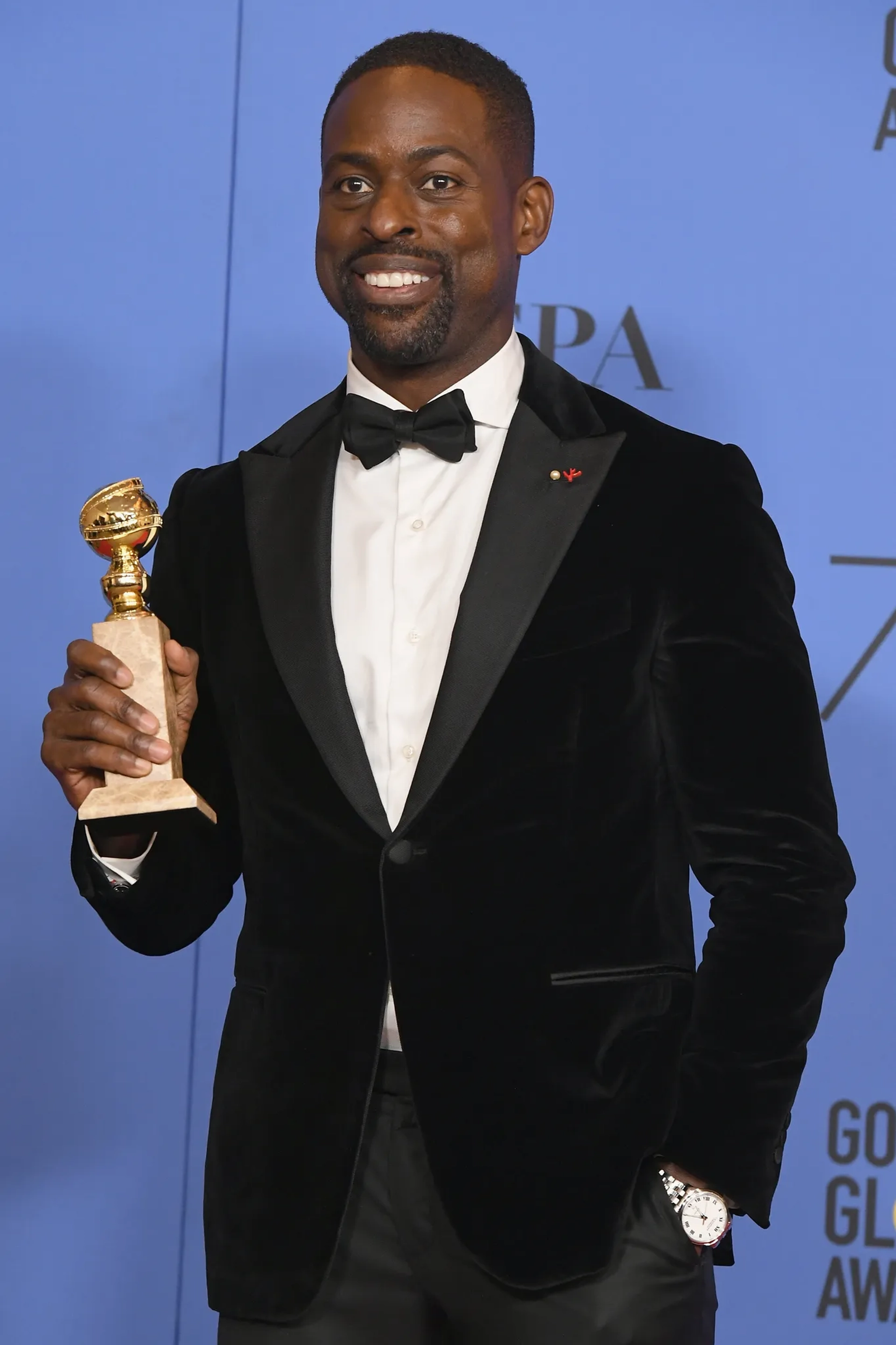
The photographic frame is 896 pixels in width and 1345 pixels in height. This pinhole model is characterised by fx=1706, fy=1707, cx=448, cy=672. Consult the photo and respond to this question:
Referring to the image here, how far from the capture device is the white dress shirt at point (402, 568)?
1678mm

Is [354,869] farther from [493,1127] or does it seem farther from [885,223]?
[885,223]

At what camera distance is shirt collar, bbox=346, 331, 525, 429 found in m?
1.84

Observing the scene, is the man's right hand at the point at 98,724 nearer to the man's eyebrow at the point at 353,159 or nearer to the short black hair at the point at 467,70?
the man's eyebrow at the point at 353,159

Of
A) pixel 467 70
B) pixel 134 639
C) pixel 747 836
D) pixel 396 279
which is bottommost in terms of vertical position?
pixel 747 836

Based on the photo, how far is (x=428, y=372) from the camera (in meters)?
1.86

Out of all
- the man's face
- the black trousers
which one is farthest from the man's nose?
the black trousers

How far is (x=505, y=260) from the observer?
184 centimetres

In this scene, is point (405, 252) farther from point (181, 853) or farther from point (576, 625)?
point (181, 853)

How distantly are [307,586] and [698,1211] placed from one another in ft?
2.34

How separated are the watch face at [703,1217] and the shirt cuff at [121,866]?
2.12 feet

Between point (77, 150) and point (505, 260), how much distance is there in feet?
4.93

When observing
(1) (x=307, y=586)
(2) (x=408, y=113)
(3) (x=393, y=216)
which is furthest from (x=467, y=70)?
(1) (x=307, y=586)

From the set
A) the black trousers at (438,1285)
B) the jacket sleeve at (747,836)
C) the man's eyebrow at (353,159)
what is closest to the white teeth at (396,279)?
the man's eyebrow at (353,159)

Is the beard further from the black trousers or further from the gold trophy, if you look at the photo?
the black trousers
